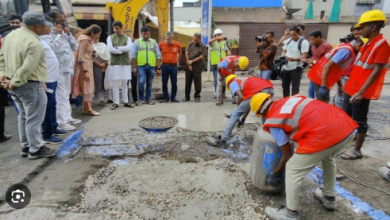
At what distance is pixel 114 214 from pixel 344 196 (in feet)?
7.19

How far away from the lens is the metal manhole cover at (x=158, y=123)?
404 centimetres

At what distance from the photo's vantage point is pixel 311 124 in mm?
1857

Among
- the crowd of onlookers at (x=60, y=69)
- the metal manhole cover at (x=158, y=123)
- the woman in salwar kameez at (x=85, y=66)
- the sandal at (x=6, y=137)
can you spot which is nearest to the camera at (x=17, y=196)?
the crowd of onlookers at (x=60, y=69)

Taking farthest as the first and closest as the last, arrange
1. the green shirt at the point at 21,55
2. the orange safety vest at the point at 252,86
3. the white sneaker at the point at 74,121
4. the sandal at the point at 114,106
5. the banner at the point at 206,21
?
the banner at the point at 206,21, the sandal at the point at 114,106, the white sneaker at the point at 74,121, the orange safety vest at the point at 252,86, the green shirt at the point at 21,55

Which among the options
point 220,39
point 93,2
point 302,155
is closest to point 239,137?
point 302,155

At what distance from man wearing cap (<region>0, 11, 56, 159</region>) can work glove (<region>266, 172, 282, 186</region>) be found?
2553 millimetres

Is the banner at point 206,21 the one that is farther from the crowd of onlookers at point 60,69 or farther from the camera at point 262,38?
the camera at point 262,38

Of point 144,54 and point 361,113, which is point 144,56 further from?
point 361,113

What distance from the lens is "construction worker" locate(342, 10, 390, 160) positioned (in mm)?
2742

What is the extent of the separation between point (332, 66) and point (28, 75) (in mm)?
3762

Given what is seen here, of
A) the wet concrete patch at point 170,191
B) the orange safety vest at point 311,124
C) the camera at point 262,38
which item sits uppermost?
the camera at point 262,38

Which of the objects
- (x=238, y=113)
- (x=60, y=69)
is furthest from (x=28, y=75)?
(x=238, y=113)

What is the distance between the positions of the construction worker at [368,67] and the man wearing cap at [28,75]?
362 centimetres

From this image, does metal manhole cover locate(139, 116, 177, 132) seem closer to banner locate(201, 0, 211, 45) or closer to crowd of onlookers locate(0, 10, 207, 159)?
crowd of onlookers locate(0, 10, 207, 159)
